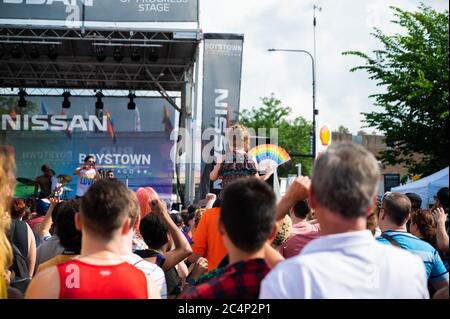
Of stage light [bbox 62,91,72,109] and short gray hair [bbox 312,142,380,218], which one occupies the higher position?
stage light [bbox 62,91,72,109]

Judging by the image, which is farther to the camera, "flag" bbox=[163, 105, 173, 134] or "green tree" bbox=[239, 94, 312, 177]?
"green tree" bbox=[239, 94, 312, 177]

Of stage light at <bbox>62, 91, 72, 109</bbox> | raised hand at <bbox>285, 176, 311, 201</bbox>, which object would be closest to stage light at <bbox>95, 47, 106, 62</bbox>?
stage light at <bbox>62, 91, 72, 109</bbox>

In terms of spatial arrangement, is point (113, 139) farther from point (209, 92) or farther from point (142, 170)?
point (209, 92)

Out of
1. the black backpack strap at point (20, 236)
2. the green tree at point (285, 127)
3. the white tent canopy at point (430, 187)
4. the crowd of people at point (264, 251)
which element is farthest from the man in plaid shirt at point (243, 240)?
the green tree at point (285, 127)

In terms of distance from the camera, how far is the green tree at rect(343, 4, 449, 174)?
18062mm

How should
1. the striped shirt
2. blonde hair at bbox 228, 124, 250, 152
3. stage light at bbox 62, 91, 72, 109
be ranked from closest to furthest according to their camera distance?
the striped shirt < blonde hair at bbox 228, 124, 250, 152 < stage light at bbox 62, 91, 72, 109

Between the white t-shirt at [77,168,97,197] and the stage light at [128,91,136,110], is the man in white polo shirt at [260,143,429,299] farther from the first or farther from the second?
the stage light at [128,91,136,110]

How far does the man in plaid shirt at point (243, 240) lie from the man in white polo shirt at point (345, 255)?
0.21 m

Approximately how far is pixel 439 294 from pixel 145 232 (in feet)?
7.34

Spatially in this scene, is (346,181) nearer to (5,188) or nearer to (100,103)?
(5,188)

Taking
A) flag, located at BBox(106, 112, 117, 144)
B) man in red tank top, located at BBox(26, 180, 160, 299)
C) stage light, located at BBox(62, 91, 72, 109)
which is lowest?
man in red tank top, located at BBox(26, 180, 160, 299)

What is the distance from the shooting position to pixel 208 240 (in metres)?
4.23

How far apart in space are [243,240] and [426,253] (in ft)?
7.93

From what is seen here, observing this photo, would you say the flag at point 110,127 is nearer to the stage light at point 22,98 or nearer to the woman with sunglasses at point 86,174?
the stage light at point 22,98
